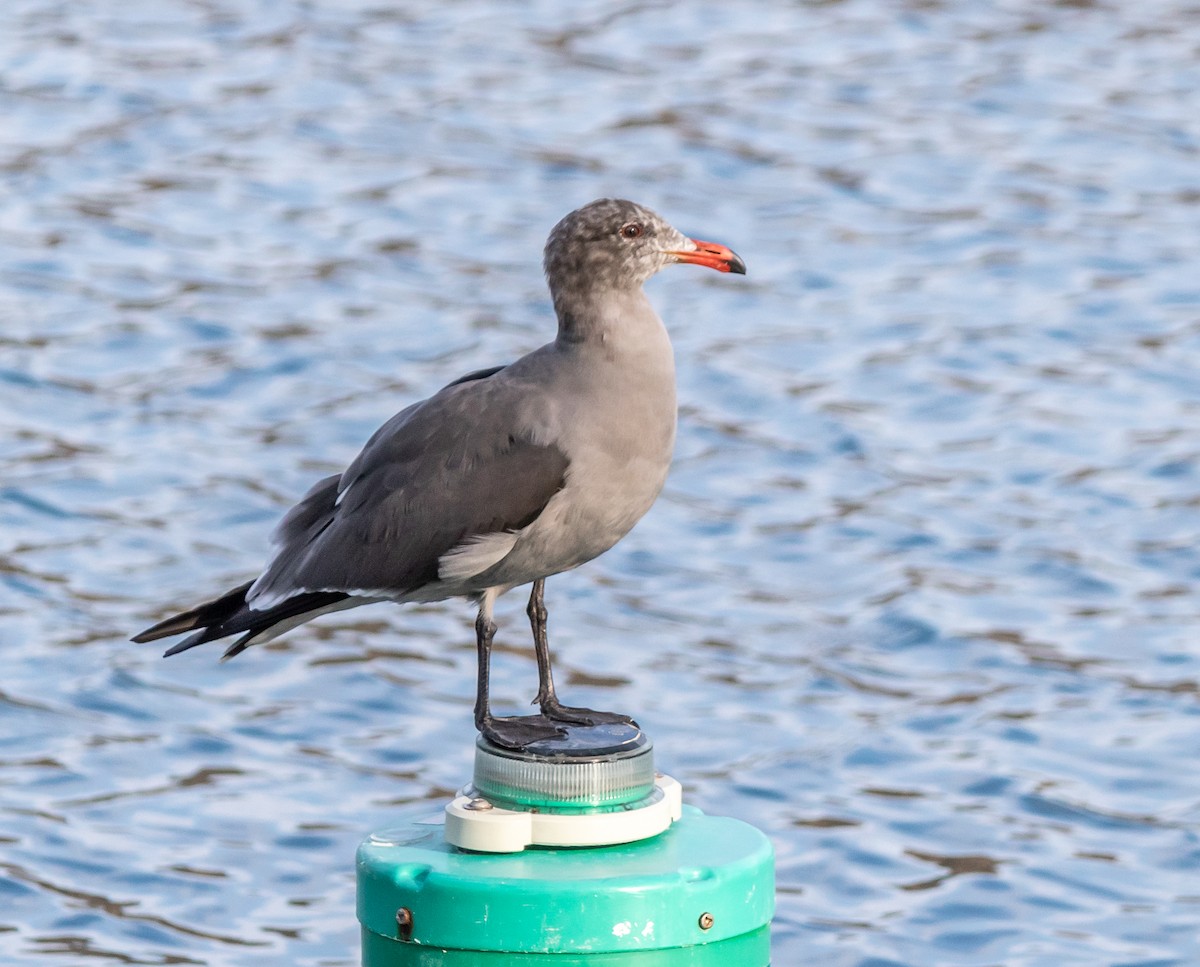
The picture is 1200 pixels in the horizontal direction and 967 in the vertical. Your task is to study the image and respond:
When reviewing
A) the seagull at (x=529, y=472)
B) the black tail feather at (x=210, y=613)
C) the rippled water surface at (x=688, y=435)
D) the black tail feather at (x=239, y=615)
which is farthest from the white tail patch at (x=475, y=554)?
the rippled water surface at (x=688, y=435)

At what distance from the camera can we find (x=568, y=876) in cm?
416

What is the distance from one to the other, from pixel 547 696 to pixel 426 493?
Result: 51 cm

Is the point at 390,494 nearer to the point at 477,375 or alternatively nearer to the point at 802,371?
the point at 477,375

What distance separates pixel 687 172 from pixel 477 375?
9.45 metres

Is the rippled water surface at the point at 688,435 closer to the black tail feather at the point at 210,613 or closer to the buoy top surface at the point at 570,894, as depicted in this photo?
the black tail feather at the point at 210,613

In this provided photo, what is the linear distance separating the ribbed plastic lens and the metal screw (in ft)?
0.93

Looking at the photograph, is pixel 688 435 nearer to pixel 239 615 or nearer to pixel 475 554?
pixel 239 615

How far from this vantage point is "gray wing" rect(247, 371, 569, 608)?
4855 millimetres

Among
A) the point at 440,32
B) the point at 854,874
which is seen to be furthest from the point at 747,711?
the point at 440,32

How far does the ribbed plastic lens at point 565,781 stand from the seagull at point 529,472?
18 centimetres

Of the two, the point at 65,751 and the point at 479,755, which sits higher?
the point at 479,755

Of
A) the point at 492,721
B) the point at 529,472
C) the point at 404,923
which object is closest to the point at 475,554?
the point at 529,472

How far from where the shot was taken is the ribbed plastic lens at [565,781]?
431 centimetres

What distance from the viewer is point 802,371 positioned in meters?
12.1
